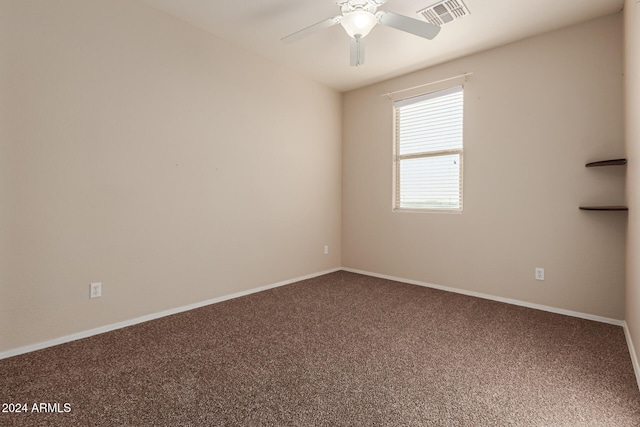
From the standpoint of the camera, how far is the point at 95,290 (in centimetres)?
248

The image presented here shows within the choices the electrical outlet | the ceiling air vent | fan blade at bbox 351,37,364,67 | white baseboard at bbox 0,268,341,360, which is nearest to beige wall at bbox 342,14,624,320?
the ceiling air vent

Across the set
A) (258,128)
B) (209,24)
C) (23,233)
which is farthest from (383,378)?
(209,24)

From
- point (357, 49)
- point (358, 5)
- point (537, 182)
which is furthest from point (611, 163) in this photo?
point (358, 5)

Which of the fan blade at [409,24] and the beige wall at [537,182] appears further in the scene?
the beige wall at [537,182]

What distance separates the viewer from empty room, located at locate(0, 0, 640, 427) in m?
1.78

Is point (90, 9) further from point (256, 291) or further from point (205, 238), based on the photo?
point (256, 291)

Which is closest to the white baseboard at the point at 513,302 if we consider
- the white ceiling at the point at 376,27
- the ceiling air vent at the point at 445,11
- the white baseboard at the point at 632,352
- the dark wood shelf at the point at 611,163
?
the white baseboard at the point at 632,352

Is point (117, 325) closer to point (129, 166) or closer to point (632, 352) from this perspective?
point (129, 166)

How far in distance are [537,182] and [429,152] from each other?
1208mm

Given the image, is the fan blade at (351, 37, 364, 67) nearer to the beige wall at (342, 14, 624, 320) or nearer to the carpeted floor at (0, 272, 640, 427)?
the beige wall at (342, 14, 624, 320)

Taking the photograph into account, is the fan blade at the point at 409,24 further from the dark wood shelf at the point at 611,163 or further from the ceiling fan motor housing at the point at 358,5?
the dark wood shelf at the point at 611,163

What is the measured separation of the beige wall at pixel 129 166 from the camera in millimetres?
2164

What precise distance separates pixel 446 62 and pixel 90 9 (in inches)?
136

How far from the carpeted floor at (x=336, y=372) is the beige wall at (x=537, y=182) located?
0.44 m
